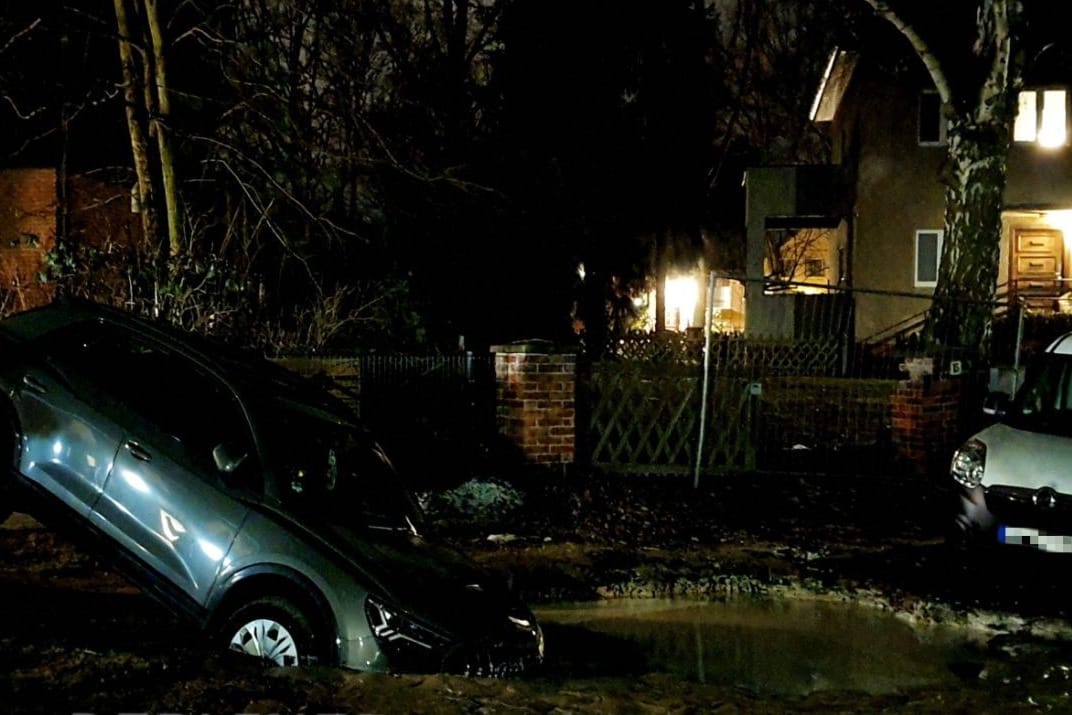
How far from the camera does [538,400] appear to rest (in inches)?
456

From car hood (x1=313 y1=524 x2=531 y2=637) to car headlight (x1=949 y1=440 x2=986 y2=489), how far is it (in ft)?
13.2

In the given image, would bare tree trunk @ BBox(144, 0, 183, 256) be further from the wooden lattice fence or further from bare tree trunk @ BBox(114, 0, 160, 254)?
the wooden lattice fence

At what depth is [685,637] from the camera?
7.69m

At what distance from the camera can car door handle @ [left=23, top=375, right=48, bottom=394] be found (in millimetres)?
6462

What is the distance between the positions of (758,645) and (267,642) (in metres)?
3.47

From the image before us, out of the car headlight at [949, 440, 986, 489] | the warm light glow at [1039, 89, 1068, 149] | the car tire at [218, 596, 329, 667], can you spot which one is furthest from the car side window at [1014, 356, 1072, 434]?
the warm light glow at [1039, 89, 1068, 149]

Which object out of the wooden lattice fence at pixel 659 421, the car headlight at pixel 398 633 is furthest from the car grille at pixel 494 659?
the wooden lattice fence at pixel 659 421

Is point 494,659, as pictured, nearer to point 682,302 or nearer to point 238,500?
point 238,500

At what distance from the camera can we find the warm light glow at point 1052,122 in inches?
978

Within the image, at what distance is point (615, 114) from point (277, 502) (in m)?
22.8

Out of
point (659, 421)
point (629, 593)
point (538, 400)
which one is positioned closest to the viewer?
point (629, 593)

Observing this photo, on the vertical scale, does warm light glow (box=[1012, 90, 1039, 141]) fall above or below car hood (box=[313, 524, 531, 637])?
above

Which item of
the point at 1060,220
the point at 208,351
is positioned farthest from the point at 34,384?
the point at 1060,220

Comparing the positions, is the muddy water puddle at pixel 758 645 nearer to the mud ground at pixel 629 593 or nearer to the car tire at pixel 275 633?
the mud ground at pixel 629 593
